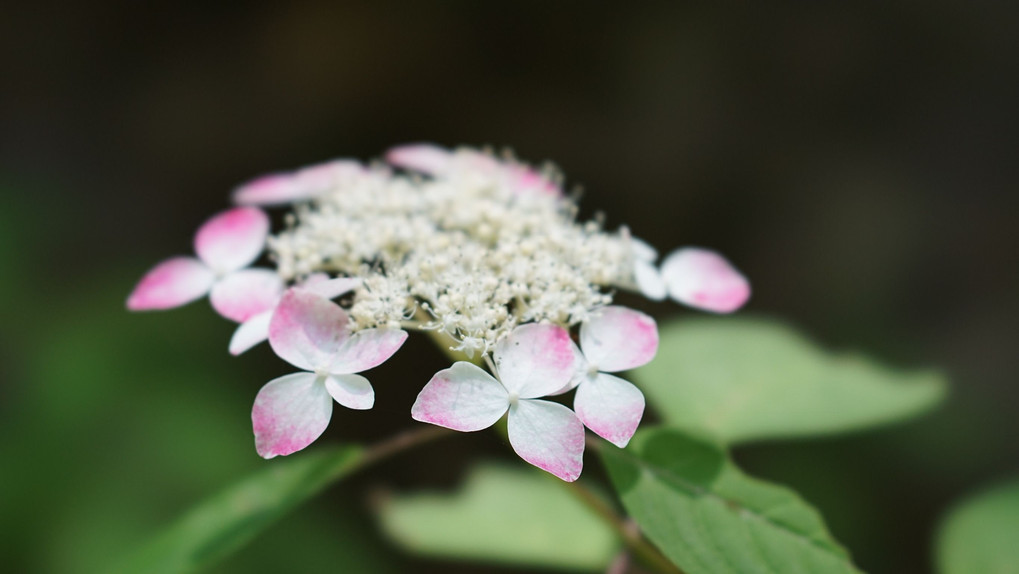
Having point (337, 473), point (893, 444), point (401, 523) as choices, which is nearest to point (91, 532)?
point (401, 523)

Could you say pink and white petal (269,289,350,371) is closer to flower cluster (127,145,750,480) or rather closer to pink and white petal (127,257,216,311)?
flower cluster (127,145,750,480)

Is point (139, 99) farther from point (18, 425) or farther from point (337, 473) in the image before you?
point (337, 473)

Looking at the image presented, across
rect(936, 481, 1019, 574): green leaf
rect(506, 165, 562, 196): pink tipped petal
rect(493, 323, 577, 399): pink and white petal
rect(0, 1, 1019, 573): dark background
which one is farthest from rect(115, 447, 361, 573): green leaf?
rect(0, 1, 1019, 573): dark background

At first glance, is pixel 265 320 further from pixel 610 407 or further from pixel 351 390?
pixel 610 407

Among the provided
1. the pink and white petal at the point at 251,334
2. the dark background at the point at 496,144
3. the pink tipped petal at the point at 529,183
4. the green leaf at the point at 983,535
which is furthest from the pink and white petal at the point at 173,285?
the dark background at the point at 496,144

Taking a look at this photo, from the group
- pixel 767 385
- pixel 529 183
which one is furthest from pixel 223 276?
pixel 767 385

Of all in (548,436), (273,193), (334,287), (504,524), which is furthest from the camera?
(504,524)

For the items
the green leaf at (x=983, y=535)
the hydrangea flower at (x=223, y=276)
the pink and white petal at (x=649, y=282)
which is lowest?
the green leaf at (x=983, y=535)

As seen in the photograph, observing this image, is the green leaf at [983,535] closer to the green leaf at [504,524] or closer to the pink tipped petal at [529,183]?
the green leaf at [504,524]
